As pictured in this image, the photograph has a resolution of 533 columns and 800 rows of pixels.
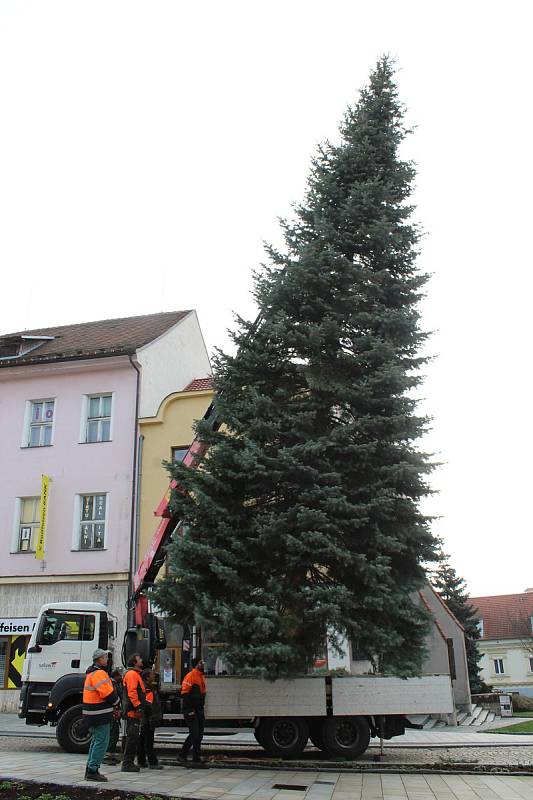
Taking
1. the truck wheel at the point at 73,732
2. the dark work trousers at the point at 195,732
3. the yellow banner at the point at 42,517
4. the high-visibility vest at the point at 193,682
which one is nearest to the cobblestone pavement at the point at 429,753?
the truck wheel at the point at 73,732

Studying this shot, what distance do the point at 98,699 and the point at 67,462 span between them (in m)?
15.1

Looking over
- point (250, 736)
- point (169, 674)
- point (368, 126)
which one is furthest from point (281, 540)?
point (368, 126)

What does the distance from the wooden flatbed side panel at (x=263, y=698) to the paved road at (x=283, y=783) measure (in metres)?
1.09

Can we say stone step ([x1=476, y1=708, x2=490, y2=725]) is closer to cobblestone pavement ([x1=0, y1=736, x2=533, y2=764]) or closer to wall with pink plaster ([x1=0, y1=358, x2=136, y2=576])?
cobblestone pavement ([x1=0, y1=736, x2=533, y2=764])

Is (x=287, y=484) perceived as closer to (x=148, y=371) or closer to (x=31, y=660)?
(x=31, y=660)

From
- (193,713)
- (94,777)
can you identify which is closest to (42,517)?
(193,713)

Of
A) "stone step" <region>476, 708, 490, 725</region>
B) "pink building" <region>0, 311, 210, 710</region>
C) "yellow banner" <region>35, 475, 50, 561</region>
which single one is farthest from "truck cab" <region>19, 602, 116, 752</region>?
"stone step" <region>476, 708, 490, 725</region>

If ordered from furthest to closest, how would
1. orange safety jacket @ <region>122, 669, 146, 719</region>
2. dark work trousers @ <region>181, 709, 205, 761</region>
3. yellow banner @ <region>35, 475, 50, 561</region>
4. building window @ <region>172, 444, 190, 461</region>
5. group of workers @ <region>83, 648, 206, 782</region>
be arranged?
building window @ <region>172, 444, 190, 461</region> → yellow banner @ <region>35, 475, 50, 561</region> → dark work trousers @ <region>181, 709, 205, 761</region> → orange safety jacket @ <region>122, 669, 146, 719</region> → group of workers @ <region>83, 648, 206, 782</region>

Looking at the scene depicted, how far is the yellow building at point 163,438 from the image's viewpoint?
23.8m

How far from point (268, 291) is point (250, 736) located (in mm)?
10370

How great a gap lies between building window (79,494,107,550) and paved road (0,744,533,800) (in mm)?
11634

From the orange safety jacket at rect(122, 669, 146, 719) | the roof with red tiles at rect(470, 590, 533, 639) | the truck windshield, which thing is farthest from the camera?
the roof with red tiles at rect(470, 590, 533, 639)

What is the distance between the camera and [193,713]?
1247 cm

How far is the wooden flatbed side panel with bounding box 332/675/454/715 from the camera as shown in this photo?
12680mm
